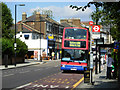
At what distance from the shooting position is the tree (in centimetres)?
4612

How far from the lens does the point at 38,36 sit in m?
74.0

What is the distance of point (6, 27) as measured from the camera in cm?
4641

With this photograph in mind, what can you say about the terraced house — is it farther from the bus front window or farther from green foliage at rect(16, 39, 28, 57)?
A: the bus front window

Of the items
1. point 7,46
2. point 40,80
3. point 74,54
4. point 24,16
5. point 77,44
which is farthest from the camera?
point 24,16

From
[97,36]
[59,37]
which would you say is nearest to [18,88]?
[97,36]

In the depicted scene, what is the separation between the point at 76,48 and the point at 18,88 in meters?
12.6

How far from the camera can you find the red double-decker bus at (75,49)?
25156 mm

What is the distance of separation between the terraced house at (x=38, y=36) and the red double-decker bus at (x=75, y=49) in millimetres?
41089

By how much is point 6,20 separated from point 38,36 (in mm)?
27485

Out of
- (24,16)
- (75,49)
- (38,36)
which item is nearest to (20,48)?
(75,49)

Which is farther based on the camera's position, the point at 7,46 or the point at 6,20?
the point at 6,20

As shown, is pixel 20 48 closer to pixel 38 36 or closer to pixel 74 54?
pixel 74 54

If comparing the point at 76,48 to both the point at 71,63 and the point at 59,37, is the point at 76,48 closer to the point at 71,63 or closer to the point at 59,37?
the point at 71,63

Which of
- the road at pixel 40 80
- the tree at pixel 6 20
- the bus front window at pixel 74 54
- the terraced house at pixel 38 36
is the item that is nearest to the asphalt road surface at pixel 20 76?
the road at pixel 40 80
